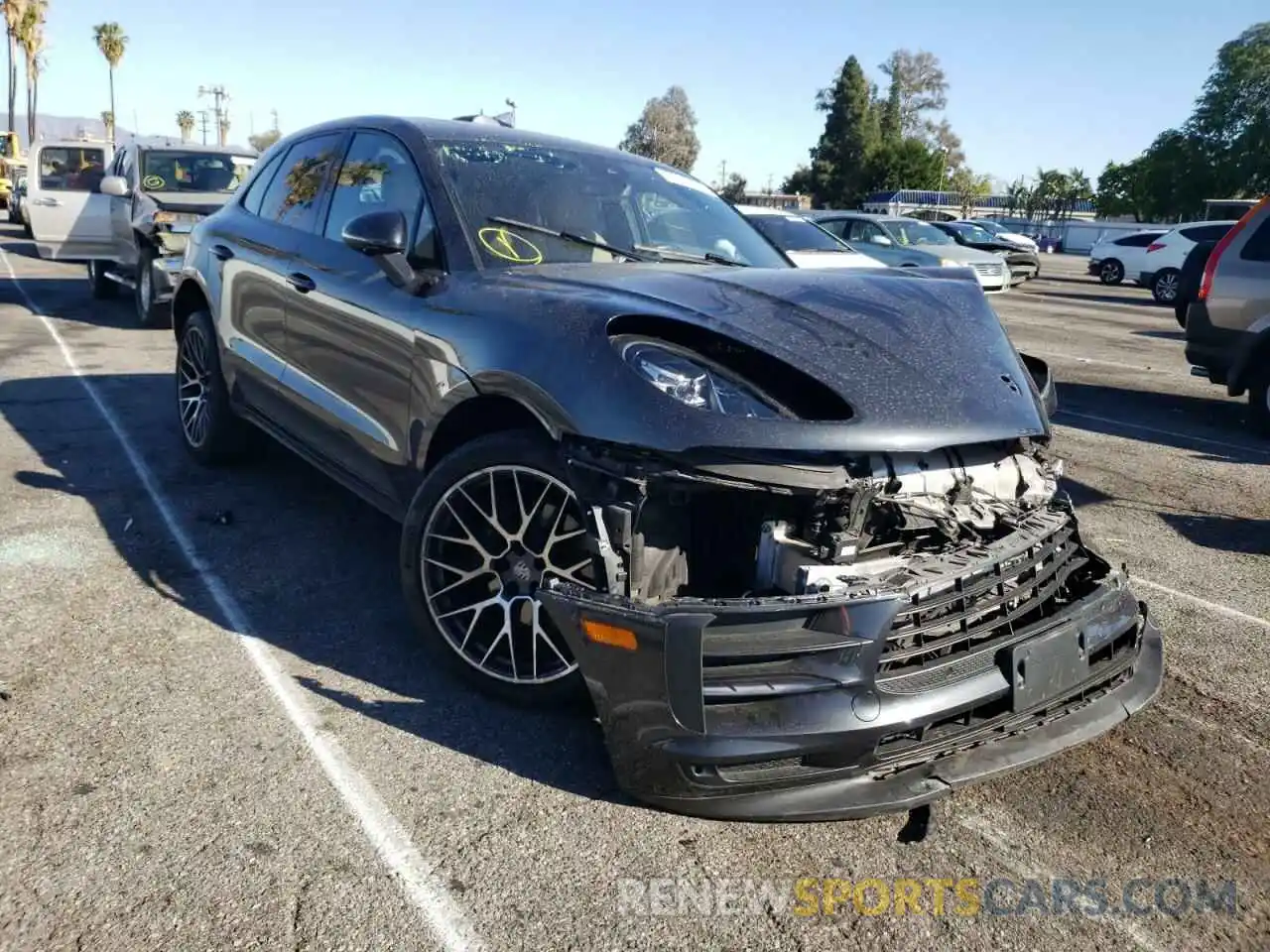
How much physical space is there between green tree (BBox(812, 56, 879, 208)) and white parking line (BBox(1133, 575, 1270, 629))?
76783 millimetres

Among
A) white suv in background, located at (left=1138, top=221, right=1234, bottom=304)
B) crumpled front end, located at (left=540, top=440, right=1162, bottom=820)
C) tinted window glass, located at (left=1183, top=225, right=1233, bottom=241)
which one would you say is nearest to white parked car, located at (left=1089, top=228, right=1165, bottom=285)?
white suv in background, located at (left=1138, top=221, right=1234, bottom=304)

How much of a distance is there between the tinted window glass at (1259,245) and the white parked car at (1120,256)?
1870 centimetres

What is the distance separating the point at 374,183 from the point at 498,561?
71.7 inches

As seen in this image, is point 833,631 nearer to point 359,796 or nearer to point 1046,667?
point 1046,667

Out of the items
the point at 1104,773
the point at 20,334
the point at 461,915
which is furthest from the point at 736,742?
the point at 20,334

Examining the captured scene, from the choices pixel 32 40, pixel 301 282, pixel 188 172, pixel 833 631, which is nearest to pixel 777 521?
pixel 833 631

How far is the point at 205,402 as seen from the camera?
5.55 metres

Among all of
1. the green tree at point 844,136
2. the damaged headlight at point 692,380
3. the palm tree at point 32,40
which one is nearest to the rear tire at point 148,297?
the damaged headlight at point 692,380

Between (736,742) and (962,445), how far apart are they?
1072mm

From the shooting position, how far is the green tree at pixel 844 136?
79.2m

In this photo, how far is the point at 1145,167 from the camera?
6606 centimetres

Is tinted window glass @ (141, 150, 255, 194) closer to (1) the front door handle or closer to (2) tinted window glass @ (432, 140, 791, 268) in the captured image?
(1) the front door handle

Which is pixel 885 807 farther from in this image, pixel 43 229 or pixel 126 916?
pixel 43 229

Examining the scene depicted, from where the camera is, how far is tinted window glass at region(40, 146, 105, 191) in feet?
47.5
